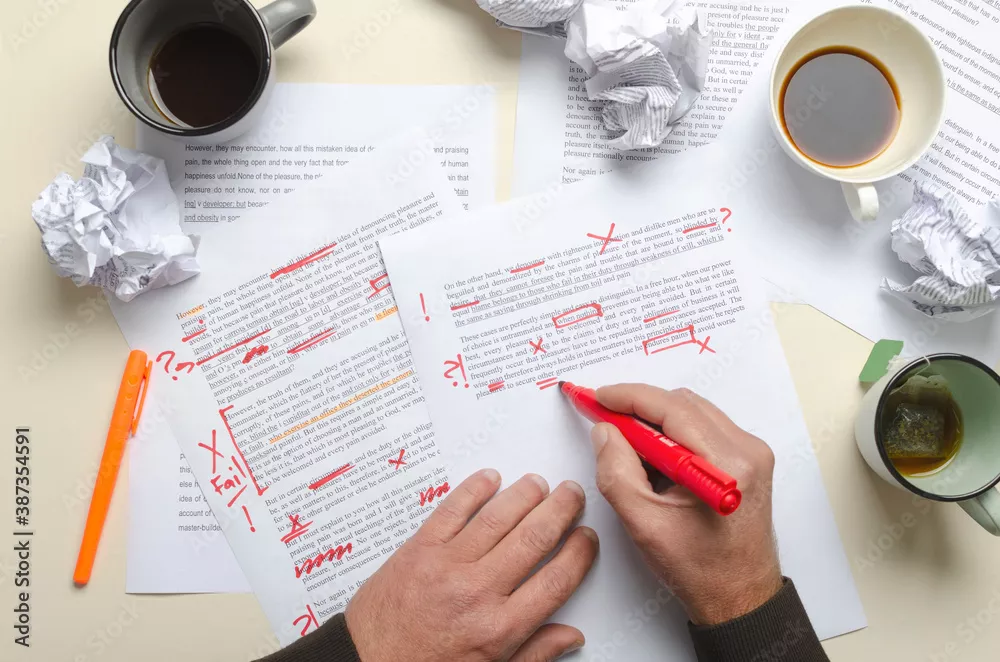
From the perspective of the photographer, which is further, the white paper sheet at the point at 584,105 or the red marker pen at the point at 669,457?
the white paper sheet at the point at 584,105

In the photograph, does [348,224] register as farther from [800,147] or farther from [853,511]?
[853,511]

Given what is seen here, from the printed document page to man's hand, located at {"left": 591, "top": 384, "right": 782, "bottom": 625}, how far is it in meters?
0.20

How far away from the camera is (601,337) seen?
0.76m

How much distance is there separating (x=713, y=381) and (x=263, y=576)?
519 millimetres

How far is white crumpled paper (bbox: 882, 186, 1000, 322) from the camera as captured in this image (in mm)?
730

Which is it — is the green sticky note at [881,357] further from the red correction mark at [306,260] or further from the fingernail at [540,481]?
the red correction mark at [306,260]

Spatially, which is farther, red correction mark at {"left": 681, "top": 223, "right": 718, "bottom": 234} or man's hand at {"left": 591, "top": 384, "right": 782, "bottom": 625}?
red correction mark at {"left": 681, "top": 223, "right": 718, "bottom": 234}

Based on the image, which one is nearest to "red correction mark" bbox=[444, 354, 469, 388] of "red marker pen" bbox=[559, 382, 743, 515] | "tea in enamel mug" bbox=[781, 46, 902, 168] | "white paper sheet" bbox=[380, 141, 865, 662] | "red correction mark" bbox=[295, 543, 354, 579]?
"white paper sheet" bbox=[380, 141, 865, 662]

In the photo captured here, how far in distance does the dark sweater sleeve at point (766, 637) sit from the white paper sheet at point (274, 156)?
50 centimetres

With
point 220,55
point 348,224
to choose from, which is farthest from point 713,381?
point 220,55

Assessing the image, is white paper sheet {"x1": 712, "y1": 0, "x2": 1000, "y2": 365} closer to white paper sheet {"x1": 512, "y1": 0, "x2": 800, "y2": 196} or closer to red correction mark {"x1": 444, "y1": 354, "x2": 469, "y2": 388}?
white paper sheet {"x1": 512, "y1": 0, "x2": 800, "y2": 196}

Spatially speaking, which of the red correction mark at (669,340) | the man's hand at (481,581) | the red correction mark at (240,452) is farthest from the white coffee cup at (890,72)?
the red correction mark at (240,452)

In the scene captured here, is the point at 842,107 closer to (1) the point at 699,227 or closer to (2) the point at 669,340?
(1) the point at 699,227

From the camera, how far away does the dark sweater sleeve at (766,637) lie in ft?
2.18
